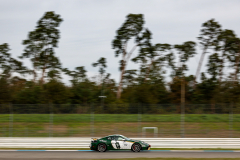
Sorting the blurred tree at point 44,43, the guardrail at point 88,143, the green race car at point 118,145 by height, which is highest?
the blurred tree at point 44,43

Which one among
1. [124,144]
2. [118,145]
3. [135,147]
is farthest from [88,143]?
[135,147]

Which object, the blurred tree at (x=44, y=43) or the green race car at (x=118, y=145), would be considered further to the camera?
the blurred tree at (x=44, y=43)

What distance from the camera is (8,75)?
41.3 meters

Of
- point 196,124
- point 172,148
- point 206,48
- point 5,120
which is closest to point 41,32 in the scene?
point 5,120

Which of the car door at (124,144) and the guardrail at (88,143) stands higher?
the car door at (124,144)

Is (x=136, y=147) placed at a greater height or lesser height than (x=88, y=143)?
greater

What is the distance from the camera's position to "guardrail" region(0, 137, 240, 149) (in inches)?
684

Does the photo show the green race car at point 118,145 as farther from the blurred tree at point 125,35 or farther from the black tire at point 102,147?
the blurred tree at point 125,35

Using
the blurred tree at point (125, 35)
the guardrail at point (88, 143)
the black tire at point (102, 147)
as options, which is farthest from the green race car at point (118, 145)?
the blurred tree at point (125, 35)

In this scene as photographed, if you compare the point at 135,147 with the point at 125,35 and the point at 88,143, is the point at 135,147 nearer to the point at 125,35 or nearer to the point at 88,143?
the point at 88,143

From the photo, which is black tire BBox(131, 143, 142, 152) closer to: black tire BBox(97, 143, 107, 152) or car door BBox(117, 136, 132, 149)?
car door BBox(117, 136, 132, 149)

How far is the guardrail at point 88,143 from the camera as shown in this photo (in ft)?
57.0

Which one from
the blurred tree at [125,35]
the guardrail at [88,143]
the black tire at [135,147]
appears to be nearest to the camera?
the black tire at [135,147]

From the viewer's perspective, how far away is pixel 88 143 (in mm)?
17391
